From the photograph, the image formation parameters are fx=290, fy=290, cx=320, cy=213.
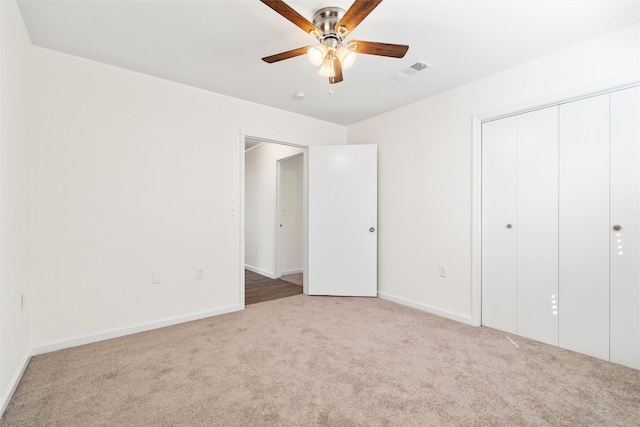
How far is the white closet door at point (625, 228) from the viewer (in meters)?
2.08

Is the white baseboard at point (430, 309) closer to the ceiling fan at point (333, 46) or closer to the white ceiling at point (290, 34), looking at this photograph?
the white ceiling at point (290, 34)

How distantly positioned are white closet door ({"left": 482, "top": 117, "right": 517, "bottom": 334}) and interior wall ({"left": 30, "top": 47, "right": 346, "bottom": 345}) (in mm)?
2649

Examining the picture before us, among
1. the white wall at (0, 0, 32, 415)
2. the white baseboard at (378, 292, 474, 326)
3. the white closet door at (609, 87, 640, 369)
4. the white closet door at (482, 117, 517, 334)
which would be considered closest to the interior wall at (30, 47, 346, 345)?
the white wall at (0, 0, 32, 415)

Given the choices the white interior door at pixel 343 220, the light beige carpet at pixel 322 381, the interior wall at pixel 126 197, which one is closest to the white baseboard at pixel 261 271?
the white interior door at pixel 343 220

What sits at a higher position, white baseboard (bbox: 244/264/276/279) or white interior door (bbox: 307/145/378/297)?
white interior door (bbox: 307/145/378/297)

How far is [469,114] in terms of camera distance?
118 inches

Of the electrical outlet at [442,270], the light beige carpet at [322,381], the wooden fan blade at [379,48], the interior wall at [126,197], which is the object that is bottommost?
the light beige carpet at [322,381]

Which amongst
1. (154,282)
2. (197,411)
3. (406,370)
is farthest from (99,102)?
(406,370)

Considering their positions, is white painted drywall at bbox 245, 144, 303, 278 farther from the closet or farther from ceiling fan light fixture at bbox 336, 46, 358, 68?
the closet

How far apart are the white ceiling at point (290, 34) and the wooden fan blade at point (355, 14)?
0.21 m

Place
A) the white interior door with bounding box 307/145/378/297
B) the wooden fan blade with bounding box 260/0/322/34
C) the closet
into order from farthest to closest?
1. the white interior door with bounding box 307/145/378/297
2. the closet
3. the wooden fan blade with bounding box 260/0/322/34

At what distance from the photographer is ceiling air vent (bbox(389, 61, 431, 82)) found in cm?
258

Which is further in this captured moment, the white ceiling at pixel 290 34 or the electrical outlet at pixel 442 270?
the electrical outlet at pixel 442 270

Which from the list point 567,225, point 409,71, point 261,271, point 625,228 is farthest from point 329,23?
point 261,271
